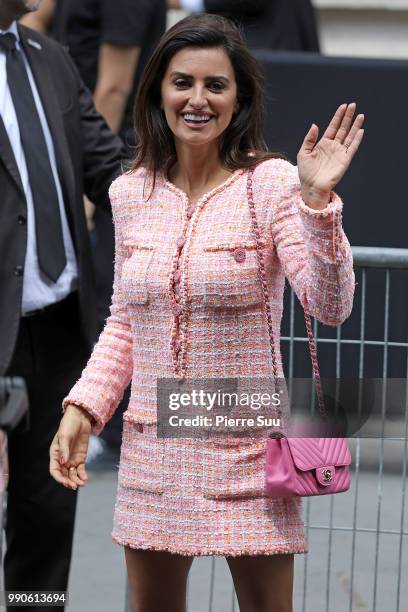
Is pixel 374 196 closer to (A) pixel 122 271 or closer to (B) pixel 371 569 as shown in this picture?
Answer: (B) pixel 371 569

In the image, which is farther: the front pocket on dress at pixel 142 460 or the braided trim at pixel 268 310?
the front pocket on dress at pixel 142 460

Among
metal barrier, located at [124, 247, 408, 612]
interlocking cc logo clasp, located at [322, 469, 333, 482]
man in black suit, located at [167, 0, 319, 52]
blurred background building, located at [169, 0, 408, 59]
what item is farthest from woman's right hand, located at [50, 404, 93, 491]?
blurred background building, located at [169, 0, 408, 59]

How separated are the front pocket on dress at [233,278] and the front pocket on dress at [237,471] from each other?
0.32 meters

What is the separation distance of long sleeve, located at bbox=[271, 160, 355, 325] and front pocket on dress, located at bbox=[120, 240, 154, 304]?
12.4 inches

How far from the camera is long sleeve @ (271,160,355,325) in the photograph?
321 cm

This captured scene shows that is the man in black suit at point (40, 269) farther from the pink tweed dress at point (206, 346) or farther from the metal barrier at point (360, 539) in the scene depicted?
the pink tweed dress at point (206, 346)

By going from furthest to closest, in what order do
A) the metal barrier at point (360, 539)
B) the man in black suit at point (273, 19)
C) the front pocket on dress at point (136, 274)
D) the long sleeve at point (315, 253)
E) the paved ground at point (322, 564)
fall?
the man in black suit at point (273, 19)
the paved ground at point (322, 564)
the metal barrier at point (360, 539)
the front pocket on dress at point (136, 274)
the long sleeve at point (315, 253)

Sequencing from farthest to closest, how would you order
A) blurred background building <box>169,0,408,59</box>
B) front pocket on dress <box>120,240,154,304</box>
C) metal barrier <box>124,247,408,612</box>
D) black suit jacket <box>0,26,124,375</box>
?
blurred background building <box>169,0,408,59</box> < metal barrier <box>124,247,408,612</box> < black suit jacket <box>0,26,124,375</box> < front pocket on dress <box>120,240,154,304</box>

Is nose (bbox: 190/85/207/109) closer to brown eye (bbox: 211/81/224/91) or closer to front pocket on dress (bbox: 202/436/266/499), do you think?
brown eye (bbox: 211/81/224/91)

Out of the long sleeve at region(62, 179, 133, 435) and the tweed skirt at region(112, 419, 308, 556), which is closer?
the tweed skirt at region(112, 419, 308, 556)

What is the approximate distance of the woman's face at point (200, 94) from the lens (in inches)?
143

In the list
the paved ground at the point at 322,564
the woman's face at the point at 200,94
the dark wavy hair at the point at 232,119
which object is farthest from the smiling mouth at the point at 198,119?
the paved ground at the point at 322,564

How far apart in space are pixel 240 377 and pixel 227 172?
49 cm

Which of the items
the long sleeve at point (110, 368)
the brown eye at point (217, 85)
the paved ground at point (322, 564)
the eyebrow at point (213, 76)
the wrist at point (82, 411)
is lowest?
the paved ground at point (322, 564)
